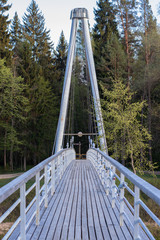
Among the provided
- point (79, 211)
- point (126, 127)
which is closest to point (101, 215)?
point (79, 211)

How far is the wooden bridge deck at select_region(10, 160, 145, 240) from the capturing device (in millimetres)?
2930

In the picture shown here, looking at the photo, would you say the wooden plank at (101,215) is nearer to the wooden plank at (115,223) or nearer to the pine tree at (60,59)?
the wooden plank at (115,223)

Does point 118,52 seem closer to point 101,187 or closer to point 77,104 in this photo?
point 77,104

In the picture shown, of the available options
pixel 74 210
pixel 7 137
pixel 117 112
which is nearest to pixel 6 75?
pixel 7 137

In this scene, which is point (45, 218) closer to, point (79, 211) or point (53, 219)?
point (53, 219)

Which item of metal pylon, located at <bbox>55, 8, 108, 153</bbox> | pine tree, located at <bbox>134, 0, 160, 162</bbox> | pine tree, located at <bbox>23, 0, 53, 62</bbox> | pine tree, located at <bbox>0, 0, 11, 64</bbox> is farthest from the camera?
pine tree, located at <bbox>23, 0, 53, 62</bbox>

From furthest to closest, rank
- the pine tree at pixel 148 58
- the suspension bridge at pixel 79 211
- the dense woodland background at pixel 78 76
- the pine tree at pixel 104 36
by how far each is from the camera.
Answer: the pine tree at pixel 104 36
the dense woodland background at pixel 78 76
the pine tree at pixel 148 58
the suspension bridge at pixel 79 211

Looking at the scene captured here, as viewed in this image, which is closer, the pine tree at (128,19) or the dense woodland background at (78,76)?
the dense woodland background at (78,76)

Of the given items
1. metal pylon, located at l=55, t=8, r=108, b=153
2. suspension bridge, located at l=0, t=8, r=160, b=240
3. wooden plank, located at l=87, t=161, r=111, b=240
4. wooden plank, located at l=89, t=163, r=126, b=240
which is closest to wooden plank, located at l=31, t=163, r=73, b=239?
suspension bridge, located at l=0, t=8, r=160, b=240

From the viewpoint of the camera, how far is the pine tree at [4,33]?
2492cm

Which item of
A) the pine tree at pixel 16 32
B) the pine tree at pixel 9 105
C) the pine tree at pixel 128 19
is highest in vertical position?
the pine tree at pixel 16 32

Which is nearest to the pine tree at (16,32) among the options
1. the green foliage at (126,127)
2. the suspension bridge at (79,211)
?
the green foliage at (126,127)

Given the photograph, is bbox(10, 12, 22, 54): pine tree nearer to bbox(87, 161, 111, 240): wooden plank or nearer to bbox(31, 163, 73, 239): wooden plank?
bbox(87, 161, 111, 240): wooden plank

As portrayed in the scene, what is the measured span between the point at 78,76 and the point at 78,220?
32588 millimetres
